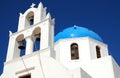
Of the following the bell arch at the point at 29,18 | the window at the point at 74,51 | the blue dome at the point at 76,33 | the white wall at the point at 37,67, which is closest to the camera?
the white wall at the point at 37,67

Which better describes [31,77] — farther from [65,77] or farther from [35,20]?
[35,20]

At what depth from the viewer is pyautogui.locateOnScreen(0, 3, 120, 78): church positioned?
34.7 ft

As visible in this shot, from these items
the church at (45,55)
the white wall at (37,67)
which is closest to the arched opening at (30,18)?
the church at (45,55)

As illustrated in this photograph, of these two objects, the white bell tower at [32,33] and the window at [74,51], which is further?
the window at [74,51]

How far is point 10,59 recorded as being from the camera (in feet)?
40.0

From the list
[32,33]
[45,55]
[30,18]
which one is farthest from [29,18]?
[45,55]

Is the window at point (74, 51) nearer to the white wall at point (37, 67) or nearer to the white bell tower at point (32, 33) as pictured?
the white bell tower at point (32, 33)

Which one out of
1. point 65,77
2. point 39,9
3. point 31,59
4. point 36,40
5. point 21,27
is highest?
point 39,9

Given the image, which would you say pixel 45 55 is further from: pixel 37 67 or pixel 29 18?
pixel 29 18

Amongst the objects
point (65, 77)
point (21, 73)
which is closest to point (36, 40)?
point (21, 73)

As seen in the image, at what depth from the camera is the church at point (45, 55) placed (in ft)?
34.7

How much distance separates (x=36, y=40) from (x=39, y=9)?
1759mm

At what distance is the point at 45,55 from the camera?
11062 millimetres

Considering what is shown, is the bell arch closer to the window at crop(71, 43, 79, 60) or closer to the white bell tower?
the white bell tower
